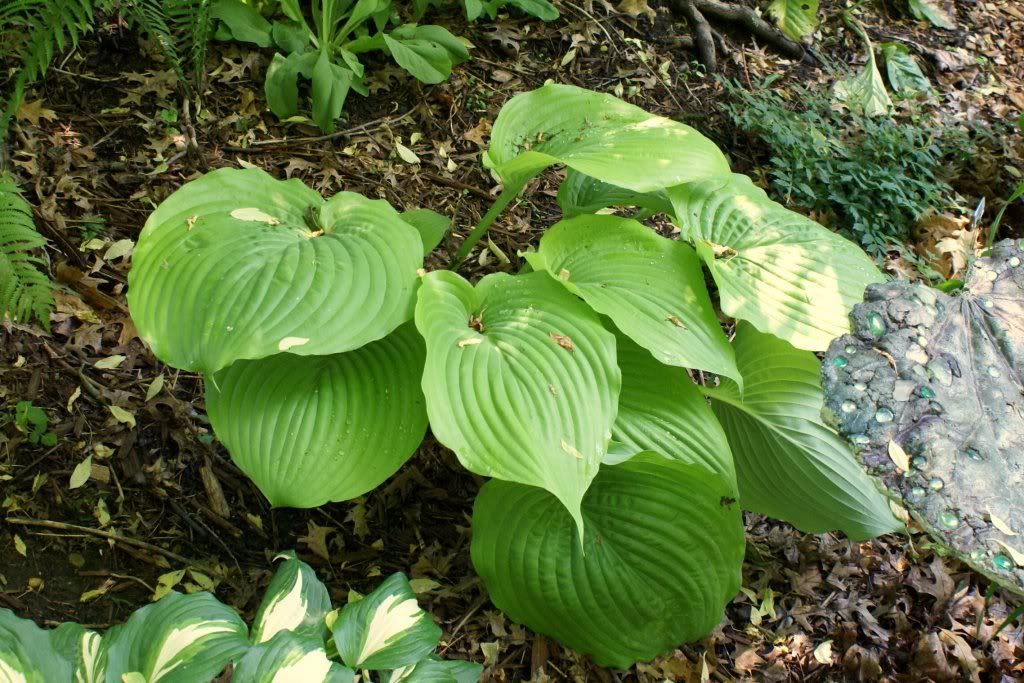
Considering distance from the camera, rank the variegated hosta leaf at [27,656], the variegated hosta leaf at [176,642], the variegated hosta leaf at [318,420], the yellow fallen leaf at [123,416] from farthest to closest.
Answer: the yellow fallen leaf at [123,416]
the variegated hosta leaf at [318,420]
the variegated hosta leaf at [176,642]
the variegated hosta leaf at [27,656]

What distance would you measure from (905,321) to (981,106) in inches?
129

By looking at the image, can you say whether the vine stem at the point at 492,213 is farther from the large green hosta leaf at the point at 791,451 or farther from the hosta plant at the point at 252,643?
the hosta plant at the point at 252,643

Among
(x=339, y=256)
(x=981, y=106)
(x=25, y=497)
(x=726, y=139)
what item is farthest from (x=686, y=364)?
(x=981, y=106)

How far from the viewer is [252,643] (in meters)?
1.26

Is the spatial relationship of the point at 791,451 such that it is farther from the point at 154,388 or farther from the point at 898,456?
the point at 154,388

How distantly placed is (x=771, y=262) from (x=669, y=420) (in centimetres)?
50

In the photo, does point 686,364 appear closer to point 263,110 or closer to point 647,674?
point 647,674

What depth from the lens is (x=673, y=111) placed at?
3291 millimetres

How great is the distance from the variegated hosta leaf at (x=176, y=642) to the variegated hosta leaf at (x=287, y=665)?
75 millimetres

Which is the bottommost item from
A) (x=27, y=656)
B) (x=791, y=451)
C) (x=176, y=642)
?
(x=791, y=451)

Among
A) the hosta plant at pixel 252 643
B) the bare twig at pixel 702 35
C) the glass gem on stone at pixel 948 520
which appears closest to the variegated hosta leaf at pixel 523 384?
the hosta plant at pixel 252 643

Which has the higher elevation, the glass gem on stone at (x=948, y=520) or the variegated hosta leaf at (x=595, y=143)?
the variegated hosta leaf at (x=595, y=143)

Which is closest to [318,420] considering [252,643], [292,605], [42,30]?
[292,605]

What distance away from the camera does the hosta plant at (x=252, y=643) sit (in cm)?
104
